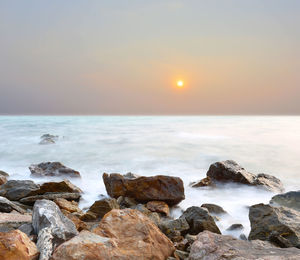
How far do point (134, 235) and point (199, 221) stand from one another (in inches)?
78.3

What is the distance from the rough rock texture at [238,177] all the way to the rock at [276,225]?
15.0 feet

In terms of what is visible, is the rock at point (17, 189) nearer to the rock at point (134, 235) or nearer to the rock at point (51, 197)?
the rock at point (51, 197)

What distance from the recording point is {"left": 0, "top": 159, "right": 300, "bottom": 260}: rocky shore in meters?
2.76

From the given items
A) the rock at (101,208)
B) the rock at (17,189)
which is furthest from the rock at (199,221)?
the rock at (17,189)

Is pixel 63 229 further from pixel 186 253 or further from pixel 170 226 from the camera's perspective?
pixel 170 226

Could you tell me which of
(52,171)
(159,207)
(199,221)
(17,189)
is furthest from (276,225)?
(52,171)

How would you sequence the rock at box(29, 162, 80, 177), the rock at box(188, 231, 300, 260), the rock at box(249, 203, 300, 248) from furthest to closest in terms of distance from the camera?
the rock at box(29, 162, 80, 177) → the rock at box(249, 203, 300, 248) → the rock at box(188, 231, 300, 260)

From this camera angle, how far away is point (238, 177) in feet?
30.7

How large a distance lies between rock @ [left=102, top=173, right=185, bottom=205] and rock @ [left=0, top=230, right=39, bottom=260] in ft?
13.4

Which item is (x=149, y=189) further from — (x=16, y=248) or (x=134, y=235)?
(x=16, y=248)

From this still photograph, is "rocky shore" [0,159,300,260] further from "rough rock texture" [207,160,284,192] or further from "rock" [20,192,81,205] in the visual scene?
"rough rock texture" [207,160,284,192]

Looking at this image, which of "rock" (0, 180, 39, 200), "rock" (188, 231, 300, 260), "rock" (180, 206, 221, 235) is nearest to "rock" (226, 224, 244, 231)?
"rock" (180, 206, 221, 235)

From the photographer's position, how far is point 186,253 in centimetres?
354

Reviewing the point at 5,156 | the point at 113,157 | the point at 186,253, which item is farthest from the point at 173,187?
the point at 5,156
